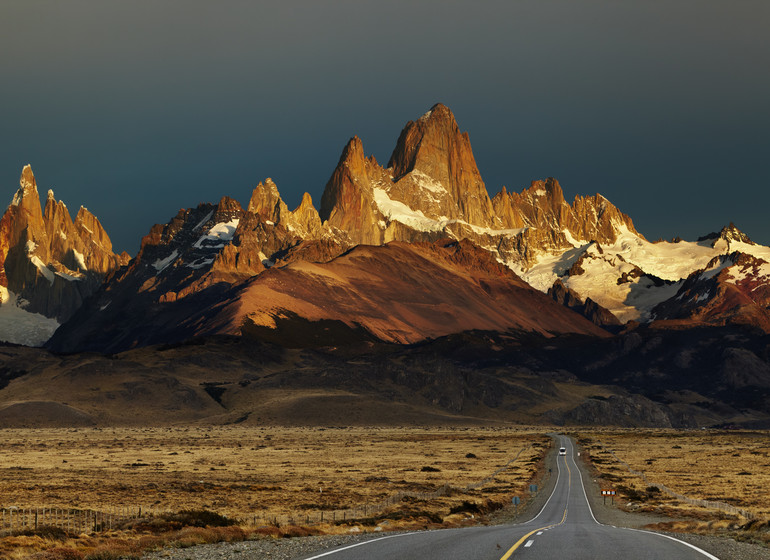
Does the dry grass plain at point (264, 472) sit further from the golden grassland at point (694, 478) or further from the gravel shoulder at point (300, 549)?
the gravel shoulder at point (300, 549)

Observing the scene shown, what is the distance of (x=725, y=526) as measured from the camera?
46.7m

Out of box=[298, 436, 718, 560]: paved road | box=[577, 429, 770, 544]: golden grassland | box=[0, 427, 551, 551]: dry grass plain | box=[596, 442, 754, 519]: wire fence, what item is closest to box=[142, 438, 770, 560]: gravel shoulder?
box=[298, 436, 718, 560]: paved road

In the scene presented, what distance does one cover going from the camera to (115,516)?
176 ft

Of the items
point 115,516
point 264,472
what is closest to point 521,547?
point 115,516

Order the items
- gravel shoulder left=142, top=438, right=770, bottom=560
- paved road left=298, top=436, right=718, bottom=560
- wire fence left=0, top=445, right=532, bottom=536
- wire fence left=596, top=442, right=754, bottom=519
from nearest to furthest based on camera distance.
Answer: paved road left=298, top=436, right=718, bottom=560, gravel shoulder left=142, top=438, right=770, bottom=560, wire fence left=0, top=445, right=532, bottom=536, wire fence left=596, top=442, right=754, bottom=519

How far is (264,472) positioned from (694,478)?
150 ft

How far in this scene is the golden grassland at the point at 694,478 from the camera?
52478 mm

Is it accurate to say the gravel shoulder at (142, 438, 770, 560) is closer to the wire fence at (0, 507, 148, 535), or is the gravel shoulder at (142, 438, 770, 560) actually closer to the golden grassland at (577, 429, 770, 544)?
the golden grassland at (577, 429, 770, 544)

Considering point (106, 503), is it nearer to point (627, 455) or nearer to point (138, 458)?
point (138, 458)

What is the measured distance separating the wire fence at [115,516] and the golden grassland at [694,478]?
59.4 feet

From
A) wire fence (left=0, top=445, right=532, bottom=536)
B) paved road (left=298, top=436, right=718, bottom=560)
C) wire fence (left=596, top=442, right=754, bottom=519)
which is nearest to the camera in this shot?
paved road (left=298, top=436, right=718, bottom=560)

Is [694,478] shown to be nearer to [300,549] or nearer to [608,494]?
[608,494]

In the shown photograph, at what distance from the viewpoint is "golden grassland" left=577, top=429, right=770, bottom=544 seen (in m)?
52.5

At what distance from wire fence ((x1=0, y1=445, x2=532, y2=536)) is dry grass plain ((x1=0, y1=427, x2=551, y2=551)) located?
0.61m
